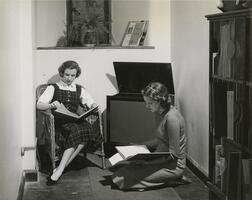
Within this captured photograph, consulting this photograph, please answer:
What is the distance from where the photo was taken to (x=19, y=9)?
14.4 ft

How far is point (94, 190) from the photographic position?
4230 mm

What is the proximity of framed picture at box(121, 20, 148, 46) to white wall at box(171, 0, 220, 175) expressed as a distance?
0.31m

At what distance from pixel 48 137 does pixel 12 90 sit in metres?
1.33

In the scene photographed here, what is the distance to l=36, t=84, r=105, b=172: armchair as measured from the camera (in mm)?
4609

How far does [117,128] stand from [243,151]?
244 centimetres

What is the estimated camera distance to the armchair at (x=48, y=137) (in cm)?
461

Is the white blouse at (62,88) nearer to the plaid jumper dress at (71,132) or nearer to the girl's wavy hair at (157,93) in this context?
the plaid jumper dress at (71,132)

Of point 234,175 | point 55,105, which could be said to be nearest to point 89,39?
point 55,105

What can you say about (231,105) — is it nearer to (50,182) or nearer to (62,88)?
(50,182)

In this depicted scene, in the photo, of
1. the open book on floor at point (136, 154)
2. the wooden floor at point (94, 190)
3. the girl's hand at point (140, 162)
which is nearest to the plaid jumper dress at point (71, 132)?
the wooden floor at point (94, 190)

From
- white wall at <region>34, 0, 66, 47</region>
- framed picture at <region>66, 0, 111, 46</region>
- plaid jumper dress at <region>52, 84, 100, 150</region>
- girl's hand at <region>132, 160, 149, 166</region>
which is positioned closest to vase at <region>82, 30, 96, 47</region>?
framed picture at <region>66, 0, 111, 46</region>

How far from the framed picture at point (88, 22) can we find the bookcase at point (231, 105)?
244cm

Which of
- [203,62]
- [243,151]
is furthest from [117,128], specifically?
[243,151]

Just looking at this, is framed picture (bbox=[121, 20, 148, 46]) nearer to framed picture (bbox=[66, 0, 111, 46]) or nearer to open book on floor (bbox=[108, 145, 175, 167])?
framed picture (bbox=[66, 0, 111, 46])
